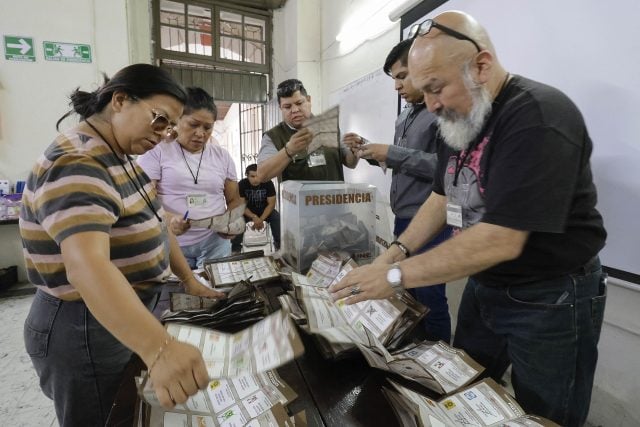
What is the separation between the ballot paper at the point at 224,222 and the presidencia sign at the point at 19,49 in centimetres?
318

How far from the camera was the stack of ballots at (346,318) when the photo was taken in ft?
2.47

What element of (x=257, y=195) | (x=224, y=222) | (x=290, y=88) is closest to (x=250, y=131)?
(x=257, y=195)

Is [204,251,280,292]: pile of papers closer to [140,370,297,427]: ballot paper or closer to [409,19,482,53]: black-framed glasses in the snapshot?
[140,370,297,427]: ballot paper

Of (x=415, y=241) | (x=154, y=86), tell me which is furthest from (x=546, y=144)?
(x=154, y=86)

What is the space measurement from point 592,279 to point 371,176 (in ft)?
7.35

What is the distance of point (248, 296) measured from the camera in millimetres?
924

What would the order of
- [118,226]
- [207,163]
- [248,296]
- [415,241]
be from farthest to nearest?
[207,163] → [415,241] → [248,296] → [118,226]

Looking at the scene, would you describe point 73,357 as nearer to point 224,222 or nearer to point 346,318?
point 346,318

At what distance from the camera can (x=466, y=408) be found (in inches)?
25.7

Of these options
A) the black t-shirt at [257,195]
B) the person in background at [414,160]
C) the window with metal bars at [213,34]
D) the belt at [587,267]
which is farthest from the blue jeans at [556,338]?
the window with metal bars at [213,34]

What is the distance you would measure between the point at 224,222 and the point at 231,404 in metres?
1.06

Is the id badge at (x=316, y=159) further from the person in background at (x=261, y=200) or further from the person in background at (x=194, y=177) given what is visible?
the person in background at (x=261, y=200)

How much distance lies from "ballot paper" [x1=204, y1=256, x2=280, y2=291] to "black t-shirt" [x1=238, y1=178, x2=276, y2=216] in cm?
211

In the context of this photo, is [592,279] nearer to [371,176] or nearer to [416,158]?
[416,158]
